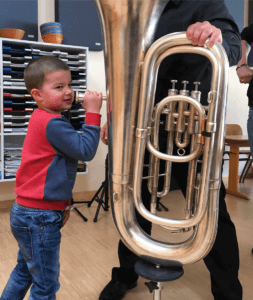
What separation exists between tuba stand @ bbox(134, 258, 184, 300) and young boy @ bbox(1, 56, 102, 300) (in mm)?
311

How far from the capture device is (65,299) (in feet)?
4.37

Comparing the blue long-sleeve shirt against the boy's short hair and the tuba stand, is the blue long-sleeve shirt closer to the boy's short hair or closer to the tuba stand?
the boy's short hair

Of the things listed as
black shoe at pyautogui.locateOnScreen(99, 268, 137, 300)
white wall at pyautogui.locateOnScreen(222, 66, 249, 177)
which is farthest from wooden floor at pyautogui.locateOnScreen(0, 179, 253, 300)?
white wall at pyautogui.locateOnScreen(222, 66, 249, 177)

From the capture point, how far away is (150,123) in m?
0.84

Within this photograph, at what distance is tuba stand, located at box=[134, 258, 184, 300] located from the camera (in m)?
0.80

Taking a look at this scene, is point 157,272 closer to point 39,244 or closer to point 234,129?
point 39,244

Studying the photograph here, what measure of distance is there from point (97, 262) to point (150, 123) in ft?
3.62

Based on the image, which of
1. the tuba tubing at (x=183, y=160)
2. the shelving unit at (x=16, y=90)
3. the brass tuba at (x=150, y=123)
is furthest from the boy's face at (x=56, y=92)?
the shelving unit at (x=16, y=90)

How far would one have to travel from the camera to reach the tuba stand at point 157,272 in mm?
799

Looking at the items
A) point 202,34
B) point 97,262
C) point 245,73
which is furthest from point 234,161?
point 202,34

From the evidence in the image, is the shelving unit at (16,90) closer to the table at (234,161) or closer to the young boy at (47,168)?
the young boy at (47,168)

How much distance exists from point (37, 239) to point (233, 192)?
8.41 ft

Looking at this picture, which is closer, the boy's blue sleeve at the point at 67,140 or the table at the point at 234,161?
the boy's blue sleeve at the point at 67,140

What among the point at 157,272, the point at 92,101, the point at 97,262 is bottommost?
the point at 97,262
